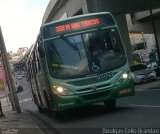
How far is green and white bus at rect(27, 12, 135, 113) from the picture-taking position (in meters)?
16.6

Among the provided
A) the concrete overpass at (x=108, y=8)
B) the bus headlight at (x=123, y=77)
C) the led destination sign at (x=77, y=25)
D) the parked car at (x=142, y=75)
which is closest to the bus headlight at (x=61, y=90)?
the bus headlight at (x=123, y=77)

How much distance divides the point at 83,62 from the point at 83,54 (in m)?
0.25

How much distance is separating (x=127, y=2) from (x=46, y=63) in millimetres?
27626

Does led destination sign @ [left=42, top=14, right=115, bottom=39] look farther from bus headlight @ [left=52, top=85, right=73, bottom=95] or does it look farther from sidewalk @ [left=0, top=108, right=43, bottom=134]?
sidewalk @ [left=0, top=108, right=43, bottom=134]

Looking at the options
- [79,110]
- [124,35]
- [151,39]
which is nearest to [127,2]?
[124,35]

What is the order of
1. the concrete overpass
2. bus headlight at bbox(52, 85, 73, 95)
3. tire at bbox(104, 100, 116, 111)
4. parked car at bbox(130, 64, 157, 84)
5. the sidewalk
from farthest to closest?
the concrete overpass
parked car at bbox(130, 64, 157, 84)
tire at bbox(104, 100, 116, 111)
bus headlight at bbox(52, 85, 73, 95)
the sidewalk

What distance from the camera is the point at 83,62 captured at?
1672 cm

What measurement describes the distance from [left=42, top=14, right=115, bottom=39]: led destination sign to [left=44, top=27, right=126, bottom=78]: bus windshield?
210mm

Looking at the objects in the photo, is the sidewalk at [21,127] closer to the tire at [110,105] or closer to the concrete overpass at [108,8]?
the tire at [110,105]

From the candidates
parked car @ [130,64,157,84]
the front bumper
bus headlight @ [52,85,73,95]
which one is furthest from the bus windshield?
parked car @ [130,64,157,84]

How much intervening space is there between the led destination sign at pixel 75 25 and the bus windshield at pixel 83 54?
210 millimetres

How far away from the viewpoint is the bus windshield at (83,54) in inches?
656

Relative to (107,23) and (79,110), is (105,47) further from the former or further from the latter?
(79,110)

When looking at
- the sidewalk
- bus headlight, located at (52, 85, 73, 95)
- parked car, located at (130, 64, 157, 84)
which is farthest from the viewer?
parked car, located at (130, 64, 157, 84)
